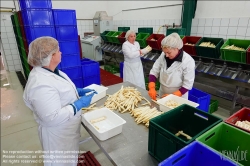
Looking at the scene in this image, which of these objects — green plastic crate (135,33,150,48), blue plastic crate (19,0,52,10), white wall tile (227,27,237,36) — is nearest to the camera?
blue plastic crate (19,0,52,10)

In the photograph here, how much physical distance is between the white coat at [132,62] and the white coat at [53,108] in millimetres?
2158

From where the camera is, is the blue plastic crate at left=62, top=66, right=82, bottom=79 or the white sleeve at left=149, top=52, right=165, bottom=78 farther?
the blue plastic crate at left=62, top=66, right=82, bottom=79

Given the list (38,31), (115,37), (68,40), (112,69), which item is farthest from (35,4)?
(112,69)

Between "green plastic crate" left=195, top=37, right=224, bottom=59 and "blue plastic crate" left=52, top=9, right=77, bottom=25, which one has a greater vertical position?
"blue plastic crate" left=52, top=9, right=77, bottom=25

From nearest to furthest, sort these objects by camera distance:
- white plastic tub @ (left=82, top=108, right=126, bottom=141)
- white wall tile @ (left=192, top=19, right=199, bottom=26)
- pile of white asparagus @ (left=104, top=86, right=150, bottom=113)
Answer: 1. white plastic tub @ (left=82, top=108, right=126, bottom=141)
2. pile of white asparagus @ (left=104, top=86, right=150, bottom=113)
3. white wall tile @ (left=192, top=19, right=199, bottom=26)

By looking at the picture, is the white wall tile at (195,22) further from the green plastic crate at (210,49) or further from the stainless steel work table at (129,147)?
the stainless steel work table at (129,147)

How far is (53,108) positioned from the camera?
1236mm

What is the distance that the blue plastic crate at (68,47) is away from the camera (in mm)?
3160

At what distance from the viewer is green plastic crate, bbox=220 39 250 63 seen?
261 cm

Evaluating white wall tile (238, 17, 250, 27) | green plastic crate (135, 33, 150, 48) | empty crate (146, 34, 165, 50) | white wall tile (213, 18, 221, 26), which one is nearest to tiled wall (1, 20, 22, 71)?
green plastic crate (135, 33, 150, 48)

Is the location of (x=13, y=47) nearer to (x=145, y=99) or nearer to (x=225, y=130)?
(x=145, y=99)

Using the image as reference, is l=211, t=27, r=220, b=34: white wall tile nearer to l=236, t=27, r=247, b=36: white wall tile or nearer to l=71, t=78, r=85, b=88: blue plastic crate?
l=236, t=27, r=247, b=36: white wall tile

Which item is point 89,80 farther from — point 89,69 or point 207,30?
point 207,30

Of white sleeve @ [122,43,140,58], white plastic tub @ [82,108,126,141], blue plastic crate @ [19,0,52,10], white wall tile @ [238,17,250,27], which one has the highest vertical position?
blue plastic crate @ [19,0,52,10]
